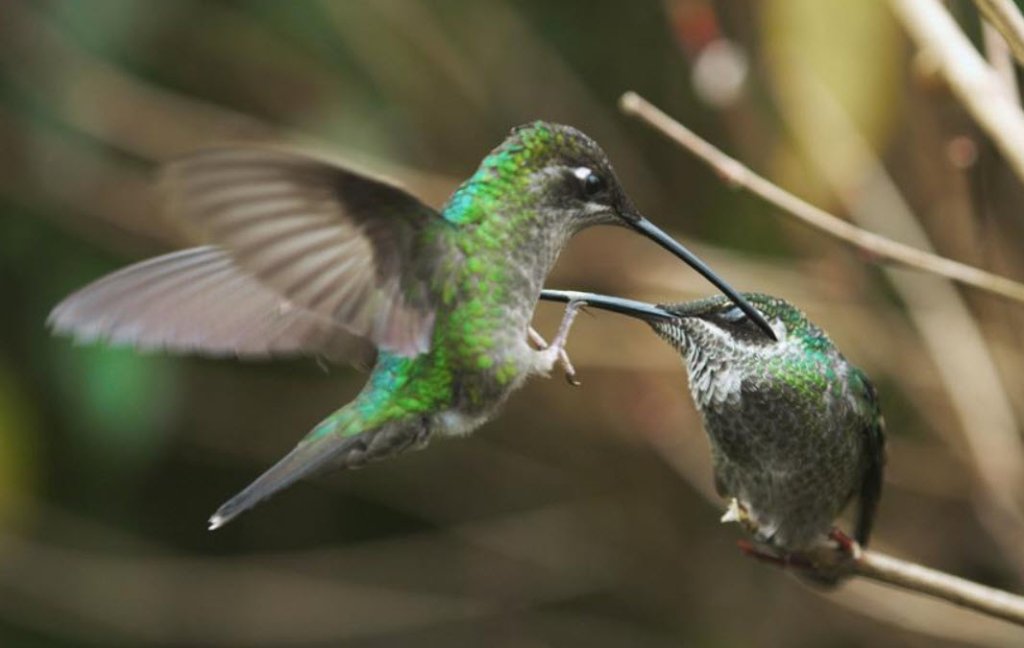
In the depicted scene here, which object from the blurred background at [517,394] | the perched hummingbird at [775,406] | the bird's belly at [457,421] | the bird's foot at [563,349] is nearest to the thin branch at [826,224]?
the perched hummingbird at [775,406]

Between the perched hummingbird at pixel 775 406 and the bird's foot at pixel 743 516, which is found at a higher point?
the perched hummingbird at pixel 775 406

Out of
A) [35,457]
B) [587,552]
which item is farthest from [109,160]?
[587,552]

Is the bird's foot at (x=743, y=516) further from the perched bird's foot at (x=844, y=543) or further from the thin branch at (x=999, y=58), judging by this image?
the thin branch at (x=999, y=58)

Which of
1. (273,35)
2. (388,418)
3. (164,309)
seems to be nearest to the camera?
(164,309)

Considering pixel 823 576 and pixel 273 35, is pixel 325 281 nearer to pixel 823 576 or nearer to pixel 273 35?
pixel 823 576

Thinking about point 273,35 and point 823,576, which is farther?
point 273,35

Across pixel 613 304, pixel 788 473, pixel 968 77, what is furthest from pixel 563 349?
pixel 968 77

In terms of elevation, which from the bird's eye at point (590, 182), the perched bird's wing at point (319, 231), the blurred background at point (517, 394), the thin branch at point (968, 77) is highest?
the thin branch at point (968, 77)

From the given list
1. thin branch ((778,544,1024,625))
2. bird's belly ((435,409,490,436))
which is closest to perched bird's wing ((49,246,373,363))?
bird's belly ((435,409,490,436))
